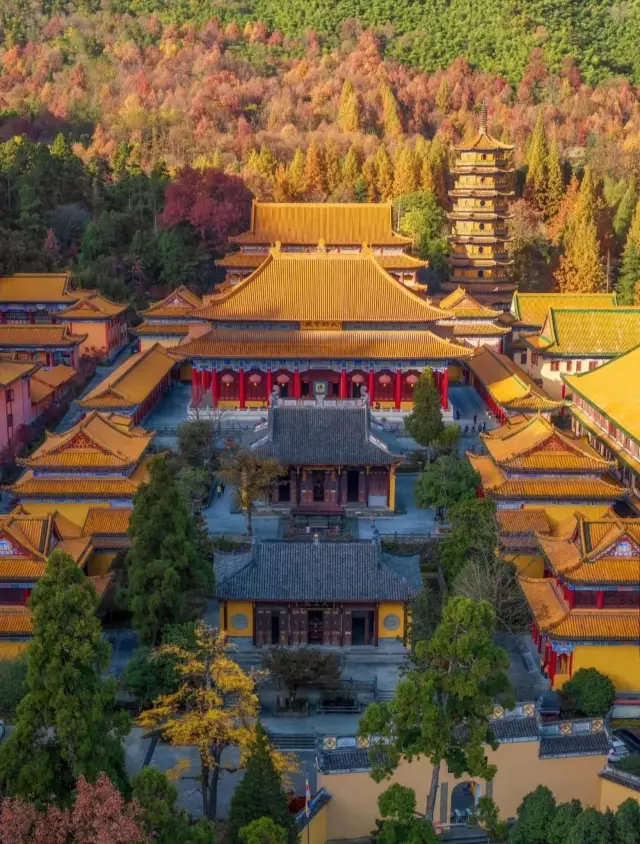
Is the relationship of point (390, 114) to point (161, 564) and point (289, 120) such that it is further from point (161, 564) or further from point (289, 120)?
point (161, 564)

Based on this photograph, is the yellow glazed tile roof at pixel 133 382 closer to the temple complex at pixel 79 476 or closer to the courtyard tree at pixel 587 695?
the temple complex at pixel 79 476

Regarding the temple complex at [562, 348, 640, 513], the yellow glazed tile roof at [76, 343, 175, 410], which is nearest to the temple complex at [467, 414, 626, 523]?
the temple complex at [562, 348, 640, 513]

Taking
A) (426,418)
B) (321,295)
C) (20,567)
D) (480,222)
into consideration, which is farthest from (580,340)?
(20,567)

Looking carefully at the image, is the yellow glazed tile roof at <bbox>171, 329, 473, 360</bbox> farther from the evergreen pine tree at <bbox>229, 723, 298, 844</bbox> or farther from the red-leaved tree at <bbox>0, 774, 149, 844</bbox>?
the red-leaved tree at <bbox>0, 774, 149, 844</bbox>

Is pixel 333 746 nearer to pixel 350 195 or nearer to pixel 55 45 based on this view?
pixel 350 195

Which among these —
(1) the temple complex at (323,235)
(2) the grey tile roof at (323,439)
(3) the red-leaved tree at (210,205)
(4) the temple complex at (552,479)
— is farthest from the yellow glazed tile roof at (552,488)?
(3) the red-leaved tree at (210,205)
